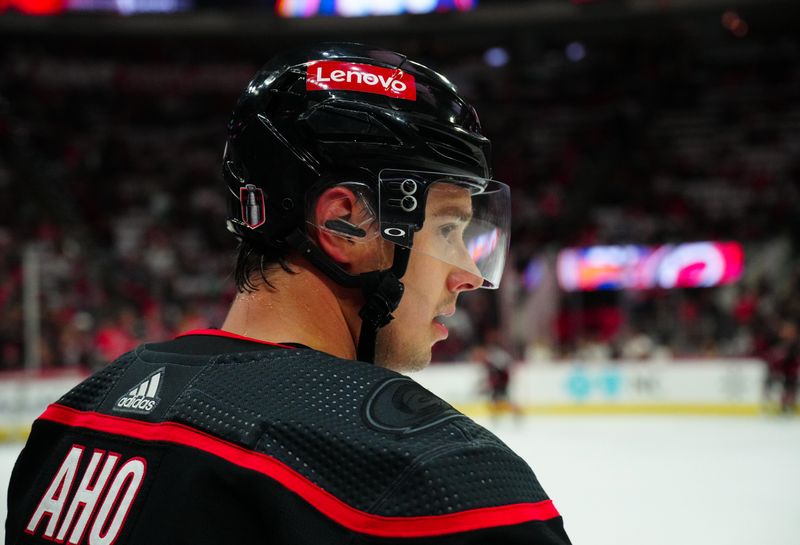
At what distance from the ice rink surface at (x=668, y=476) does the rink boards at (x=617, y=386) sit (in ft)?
1.76

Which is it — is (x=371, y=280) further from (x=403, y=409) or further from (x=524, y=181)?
(x=524, y=181)

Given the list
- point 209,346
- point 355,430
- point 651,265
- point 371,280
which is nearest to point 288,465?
point 355,430

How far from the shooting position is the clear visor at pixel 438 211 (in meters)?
1.08

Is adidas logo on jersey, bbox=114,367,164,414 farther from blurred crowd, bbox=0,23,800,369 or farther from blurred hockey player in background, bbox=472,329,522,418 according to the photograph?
blurred hockey player in background, bbox=472,329,522,418

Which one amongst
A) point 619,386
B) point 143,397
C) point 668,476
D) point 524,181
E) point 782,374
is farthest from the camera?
point 524,181

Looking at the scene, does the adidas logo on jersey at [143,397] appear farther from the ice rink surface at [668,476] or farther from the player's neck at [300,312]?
the ice rink surface at [668,476]

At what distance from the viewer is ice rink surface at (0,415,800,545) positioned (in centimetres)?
488

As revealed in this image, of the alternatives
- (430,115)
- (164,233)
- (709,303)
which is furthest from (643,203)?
(430,115)

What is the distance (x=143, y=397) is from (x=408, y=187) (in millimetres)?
420

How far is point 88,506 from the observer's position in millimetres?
941

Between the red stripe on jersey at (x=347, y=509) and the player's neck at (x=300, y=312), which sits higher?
the player's neck at (x=300, y=312)

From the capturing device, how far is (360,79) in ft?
3.51

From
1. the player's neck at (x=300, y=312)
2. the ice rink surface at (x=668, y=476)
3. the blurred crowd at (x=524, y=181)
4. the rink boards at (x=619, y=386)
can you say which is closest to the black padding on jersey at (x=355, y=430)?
the player's neck at (x=300, y=312)

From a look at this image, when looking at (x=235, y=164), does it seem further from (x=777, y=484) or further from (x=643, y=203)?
(x=643, y=203)
